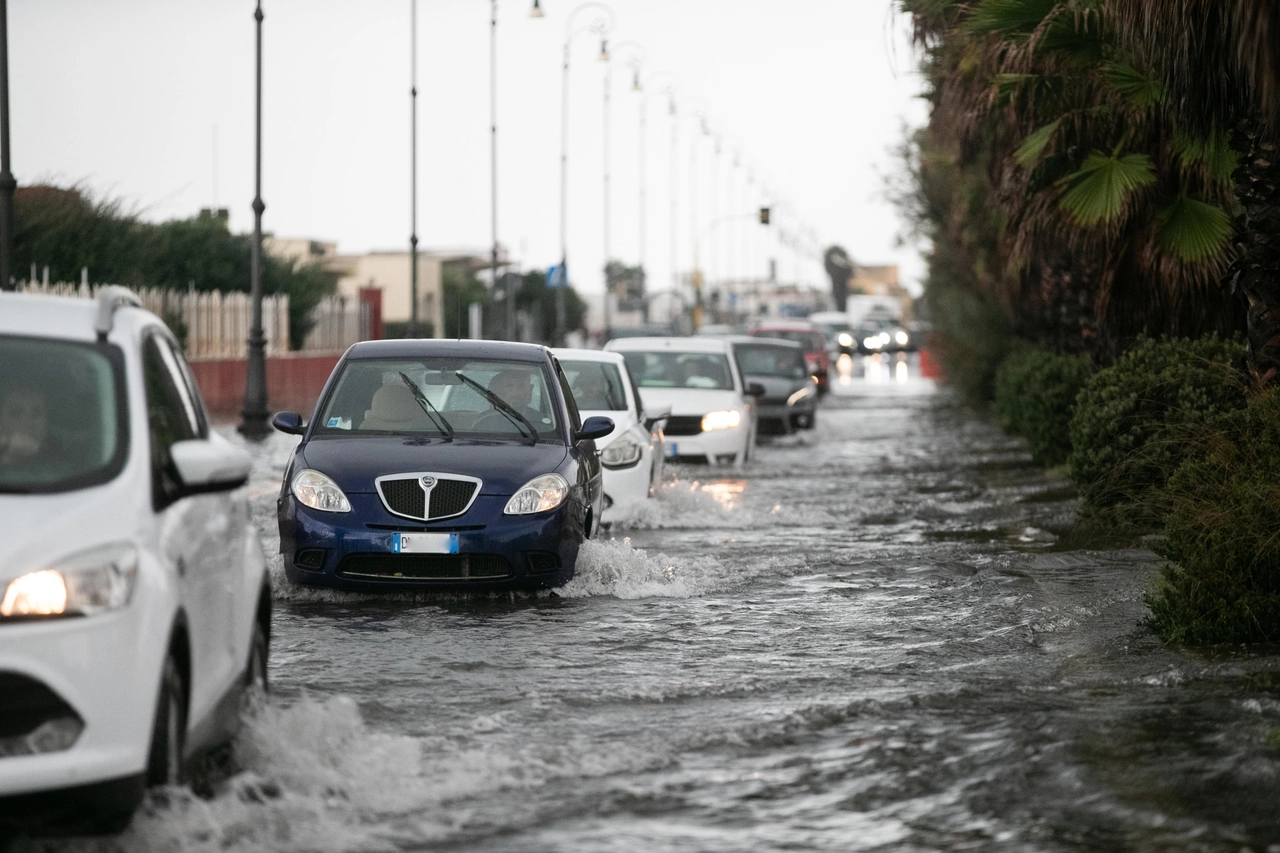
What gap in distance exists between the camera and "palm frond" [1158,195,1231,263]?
1808 centimetres

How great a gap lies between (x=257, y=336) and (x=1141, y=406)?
20.0m

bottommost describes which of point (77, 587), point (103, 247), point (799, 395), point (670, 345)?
point (799, 395)

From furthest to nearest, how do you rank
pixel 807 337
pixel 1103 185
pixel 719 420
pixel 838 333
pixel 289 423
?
1. pixel 838 333
2. pixel 807 337
3. pixel 719 420
4. pixel 1103 185
5. pixel 289 423

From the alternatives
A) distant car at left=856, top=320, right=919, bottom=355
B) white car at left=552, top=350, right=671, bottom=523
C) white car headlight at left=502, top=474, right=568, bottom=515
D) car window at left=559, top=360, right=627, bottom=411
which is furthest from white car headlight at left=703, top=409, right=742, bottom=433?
distant car at left=856, top=320, right=919, bottom=355

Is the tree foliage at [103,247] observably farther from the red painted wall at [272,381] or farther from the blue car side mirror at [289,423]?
the blue car side mirror at [289,423]

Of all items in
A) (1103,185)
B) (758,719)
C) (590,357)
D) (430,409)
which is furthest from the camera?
(590,357)

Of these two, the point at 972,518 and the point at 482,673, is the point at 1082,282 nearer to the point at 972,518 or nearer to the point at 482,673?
the point at 972,518

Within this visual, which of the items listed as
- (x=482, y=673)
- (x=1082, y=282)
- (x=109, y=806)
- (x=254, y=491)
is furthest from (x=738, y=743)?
(x=1082, y=282)

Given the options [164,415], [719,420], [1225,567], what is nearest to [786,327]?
[719,420]

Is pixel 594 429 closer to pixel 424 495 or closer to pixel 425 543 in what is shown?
pixel 424 495

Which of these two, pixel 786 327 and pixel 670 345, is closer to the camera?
pixel 670 345

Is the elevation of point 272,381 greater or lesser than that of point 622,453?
greater

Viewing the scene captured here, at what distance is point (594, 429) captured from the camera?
514 inches

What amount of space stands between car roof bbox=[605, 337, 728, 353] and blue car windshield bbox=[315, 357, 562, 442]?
1207cm
